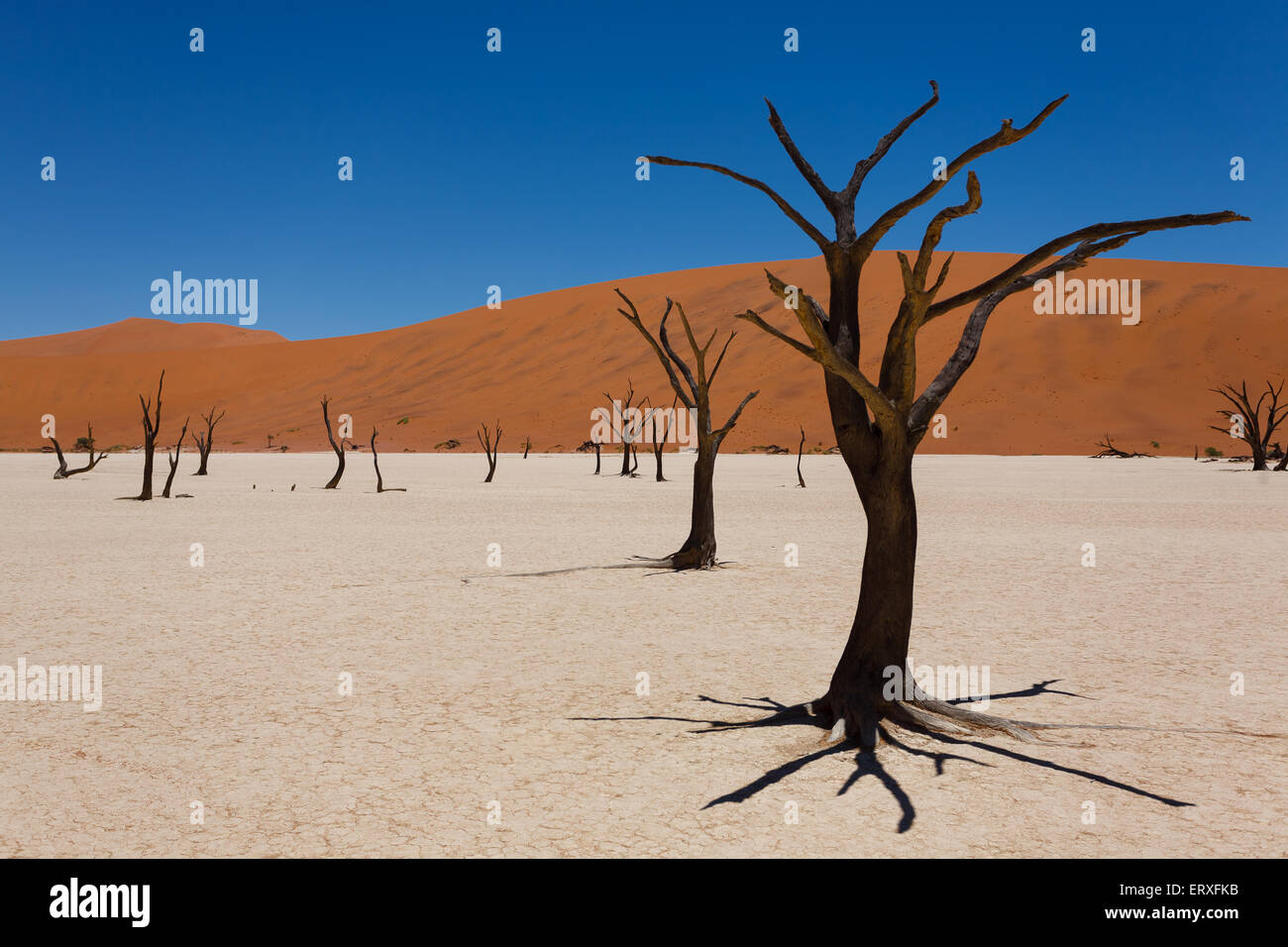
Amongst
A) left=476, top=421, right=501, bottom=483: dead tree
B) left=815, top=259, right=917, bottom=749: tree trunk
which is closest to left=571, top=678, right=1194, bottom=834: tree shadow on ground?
left=815, top=259, right=917, bottom=749: tree trunk

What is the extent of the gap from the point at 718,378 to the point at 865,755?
267ft

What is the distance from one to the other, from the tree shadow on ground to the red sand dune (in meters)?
58.3

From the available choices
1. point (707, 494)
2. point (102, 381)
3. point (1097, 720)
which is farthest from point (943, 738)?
point (102, 381)

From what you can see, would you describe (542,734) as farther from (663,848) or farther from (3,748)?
(3,748)

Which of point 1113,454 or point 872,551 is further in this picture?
point 1113,454

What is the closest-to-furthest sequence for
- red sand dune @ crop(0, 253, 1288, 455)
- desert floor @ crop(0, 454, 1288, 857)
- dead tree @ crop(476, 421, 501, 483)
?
desert floor @ crop(0, 454, 1288, 857) → dead tree @ crop(476, 421, 501, 483) → red sand dune @ crop(0, 253, 1288, 455)

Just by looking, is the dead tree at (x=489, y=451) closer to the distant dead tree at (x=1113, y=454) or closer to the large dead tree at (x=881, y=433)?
the large dead tree at (x=881, y=433)

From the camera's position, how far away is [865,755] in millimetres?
5457

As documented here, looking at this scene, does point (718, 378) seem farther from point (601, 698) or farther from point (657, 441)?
point (601, 698)

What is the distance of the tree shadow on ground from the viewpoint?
15.7 feet

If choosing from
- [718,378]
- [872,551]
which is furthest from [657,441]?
[718,378]

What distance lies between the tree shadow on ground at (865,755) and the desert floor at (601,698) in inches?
1.3

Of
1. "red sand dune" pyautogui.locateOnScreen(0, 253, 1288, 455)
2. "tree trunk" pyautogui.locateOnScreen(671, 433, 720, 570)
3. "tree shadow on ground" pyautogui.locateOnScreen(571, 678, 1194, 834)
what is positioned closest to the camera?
"tree shadow on ground" pyautogui.locateOnScreen(571, 678, 1194, 834)

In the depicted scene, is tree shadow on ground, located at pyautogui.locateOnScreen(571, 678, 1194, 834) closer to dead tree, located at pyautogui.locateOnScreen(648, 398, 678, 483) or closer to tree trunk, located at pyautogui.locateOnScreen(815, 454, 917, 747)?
tree trunk, located at pyautogui.locateOnScreen(815, 454, 917, 747)
